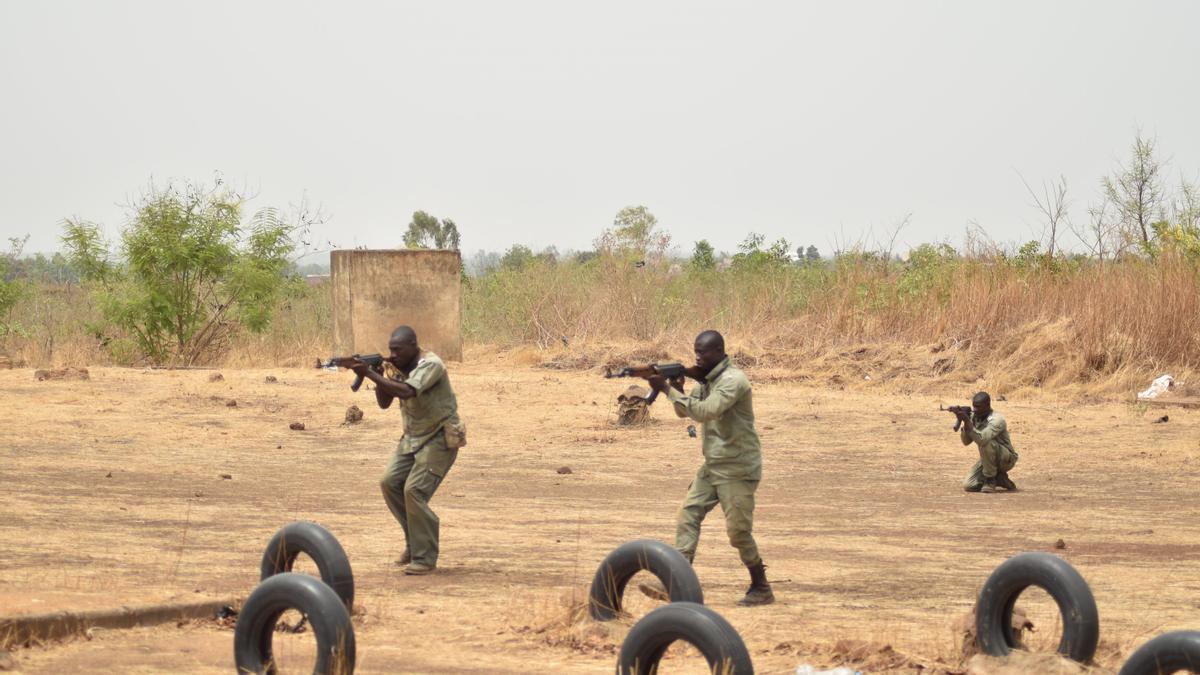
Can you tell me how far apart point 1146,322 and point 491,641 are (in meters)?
16.5

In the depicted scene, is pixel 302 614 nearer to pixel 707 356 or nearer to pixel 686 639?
pixel 686 639

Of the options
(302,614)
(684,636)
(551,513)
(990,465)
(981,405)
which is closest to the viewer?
(684,636)

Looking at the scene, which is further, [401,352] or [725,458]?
[401,352]

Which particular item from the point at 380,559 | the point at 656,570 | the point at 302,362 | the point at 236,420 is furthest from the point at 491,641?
the point at 302,362

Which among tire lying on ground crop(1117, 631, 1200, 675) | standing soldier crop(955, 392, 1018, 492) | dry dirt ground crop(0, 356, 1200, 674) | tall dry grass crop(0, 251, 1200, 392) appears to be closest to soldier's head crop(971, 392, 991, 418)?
standing soldier crop(955, 392, 1018, 492)

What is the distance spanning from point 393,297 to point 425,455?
1495cm

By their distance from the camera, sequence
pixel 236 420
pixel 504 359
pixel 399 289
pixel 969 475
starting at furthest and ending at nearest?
1. pixel 504 359
2. pixel 399 289
3. pixel 236 420
4. pixel 969 475

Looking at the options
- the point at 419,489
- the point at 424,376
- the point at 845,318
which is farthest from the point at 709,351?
the point at 845,318

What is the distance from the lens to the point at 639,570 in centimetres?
779

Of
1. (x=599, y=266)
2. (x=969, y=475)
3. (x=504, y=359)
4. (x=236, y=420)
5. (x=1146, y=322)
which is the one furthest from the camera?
(x=599, y=266)

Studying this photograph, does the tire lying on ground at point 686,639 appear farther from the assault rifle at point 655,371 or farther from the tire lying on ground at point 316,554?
the assault rifle at point 655,371

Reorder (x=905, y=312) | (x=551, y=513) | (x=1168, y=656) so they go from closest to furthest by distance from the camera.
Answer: (x=1168, y=656)
(x=551, y=513)
(x=905, y=312)

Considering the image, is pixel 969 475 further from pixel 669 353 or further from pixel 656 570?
pixel 669 353

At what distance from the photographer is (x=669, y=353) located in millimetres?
25000
